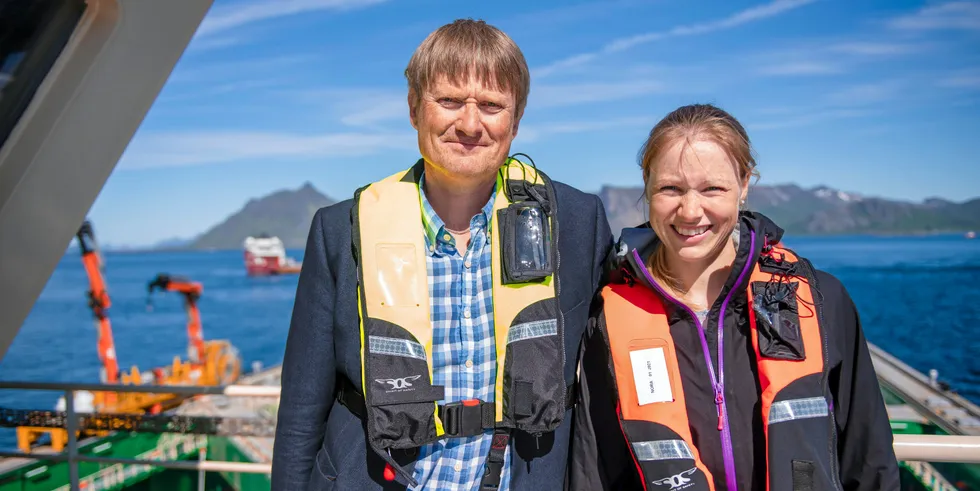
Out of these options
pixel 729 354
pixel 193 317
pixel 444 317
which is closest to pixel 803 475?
pixel 729 354

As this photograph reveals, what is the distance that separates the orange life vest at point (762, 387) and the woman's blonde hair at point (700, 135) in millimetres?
178

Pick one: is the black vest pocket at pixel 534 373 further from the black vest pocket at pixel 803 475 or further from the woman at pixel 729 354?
the black vest pocket at pixel 803 475

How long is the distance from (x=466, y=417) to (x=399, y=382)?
7.2 inches

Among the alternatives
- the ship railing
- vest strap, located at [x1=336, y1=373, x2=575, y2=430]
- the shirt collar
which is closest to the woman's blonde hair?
the shirt collar

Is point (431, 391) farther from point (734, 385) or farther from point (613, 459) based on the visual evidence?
point (734, 385)

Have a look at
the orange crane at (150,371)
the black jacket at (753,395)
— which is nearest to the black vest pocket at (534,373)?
the black jacket at (753,395)

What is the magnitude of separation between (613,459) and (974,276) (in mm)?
114517

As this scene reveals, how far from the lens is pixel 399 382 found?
5.10 feet

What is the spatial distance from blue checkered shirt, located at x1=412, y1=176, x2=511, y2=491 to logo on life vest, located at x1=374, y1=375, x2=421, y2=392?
68 millimetres

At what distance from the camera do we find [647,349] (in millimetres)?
1529

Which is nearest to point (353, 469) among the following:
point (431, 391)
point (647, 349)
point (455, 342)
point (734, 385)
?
point (431, 391)

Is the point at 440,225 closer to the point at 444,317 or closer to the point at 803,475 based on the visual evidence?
the point at 444,317

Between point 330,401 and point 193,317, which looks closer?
point 330,401

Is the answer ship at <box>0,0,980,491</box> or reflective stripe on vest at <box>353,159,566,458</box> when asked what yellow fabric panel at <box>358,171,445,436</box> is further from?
ship at <box>0,0,980,491</box>
